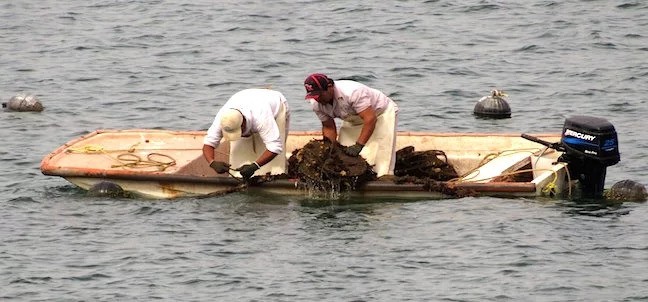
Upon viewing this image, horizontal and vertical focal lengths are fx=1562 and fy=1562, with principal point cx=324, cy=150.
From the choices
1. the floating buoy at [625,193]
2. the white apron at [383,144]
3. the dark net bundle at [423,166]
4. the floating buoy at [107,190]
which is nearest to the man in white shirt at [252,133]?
the white apron at [383,144]

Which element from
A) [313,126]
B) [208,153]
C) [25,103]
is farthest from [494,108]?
[25,103]

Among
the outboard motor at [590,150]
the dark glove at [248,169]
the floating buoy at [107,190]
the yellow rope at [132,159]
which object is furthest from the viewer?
the yellow rope at [132,159]

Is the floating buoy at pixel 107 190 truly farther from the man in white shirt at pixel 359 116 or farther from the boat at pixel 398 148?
the man in white shirt at pixel 359 116

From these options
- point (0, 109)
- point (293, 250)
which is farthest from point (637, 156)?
point (0, 109)

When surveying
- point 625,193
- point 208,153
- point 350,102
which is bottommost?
point 625,193

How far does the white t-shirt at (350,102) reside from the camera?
18.8 metres

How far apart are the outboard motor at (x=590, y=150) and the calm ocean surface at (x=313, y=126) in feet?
1.46

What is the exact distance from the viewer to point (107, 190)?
63.2 ft

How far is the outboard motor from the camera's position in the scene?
18328 mm

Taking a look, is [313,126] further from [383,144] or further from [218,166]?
[218,166]

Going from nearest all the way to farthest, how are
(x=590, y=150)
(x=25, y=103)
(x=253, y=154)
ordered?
(x=590, y=150) → (x=253, y=154) → (x=25, y=103)

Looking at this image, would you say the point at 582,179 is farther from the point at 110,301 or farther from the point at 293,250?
the point at 110,301

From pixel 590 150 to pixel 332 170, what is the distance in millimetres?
3070

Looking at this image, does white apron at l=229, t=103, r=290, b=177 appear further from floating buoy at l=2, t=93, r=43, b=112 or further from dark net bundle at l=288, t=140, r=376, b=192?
floating buoy at l=2, t=93, r=43, b=112
